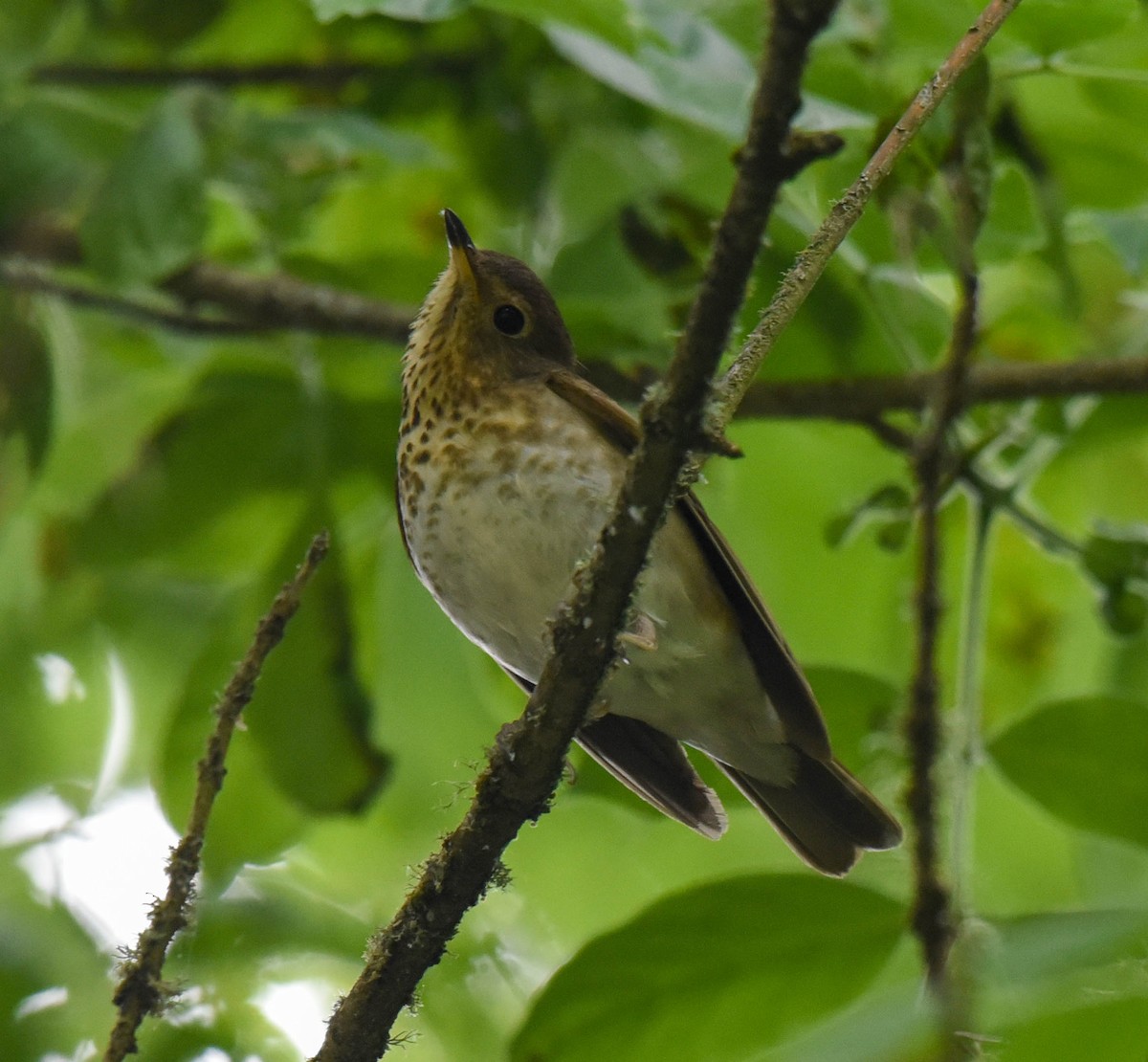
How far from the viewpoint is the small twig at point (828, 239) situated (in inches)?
73.4

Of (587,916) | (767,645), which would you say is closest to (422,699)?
(587,916)

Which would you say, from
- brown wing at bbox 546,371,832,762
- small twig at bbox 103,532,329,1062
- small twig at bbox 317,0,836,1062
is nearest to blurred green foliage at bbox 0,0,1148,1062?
brown wing at bbox 546,371,832,762

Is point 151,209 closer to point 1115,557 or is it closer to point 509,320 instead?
point 509,320

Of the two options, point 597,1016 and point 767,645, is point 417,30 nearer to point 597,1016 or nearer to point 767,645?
point 767,645

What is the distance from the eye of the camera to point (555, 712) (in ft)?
7.32

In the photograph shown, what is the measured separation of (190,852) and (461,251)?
178 centimetres

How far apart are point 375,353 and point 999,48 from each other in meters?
1.95

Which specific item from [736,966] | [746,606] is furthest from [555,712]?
[746,606]

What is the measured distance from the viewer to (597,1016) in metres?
2.35

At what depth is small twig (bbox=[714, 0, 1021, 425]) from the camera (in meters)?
1.86

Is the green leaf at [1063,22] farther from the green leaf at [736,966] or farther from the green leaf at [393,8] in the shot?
the green leaf at [736,966]

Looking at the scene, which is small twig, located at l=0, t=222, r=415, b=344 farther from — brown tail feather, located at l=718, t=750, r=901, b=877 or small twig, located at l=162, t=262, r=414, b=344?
brown tail feather, located at l=718, t=750, r=901, b=877

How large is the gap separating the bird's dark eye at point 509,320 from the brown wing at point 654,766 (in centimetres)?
81

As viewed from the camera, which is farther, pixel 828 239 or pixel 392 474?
pixel 392 474
